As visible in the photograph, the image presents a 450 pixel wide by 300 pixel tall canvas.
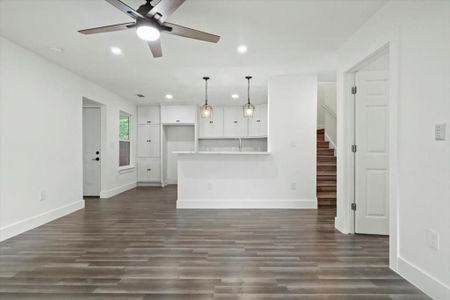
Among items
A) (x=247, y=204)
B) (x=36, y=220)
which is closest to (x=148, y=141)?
(x=247, y=204)

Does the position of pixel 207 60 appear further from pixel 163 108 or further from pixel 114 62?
pixel 163 108

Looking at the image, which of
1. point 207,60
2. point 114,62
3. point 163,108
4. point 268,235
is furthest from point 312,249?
point 163,108

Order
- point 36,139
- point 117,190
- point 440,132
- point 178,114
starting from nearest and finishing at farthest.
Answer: point 440,132
point 36,139
point 117,190
point 178,114

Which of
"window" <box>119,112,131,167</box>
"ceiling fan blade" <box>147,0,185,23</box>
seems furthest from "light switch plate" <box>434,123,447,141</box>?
"window" <box>119,112,131,167</box>

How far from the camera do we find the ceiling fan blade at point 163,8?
6.59 feet

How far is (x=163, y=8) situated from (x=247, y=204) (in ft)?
12.1

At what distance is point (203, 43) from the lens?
338cm

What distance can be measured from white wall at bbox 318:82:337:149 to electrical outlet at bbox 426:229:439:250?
5111 millimetres

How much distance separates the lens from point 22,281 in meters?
2.14

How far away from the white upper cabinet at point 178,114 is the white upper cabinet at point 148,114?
26 centimetres

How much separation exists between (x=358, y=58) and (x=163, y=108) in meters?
5.78

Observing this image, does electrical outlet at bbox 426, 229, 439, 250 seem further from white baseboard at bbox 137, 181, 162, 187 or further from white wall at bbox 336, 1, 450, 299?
white baseboard at bbox 137, 181, 162, 187

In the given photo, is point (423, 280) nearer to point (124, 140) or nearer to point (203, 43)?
point (203, 43)

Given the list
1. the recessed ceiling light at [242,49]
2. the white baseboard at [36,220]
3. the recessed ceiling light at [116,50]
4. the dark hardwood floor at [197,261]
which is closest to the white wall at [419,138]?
the dark hardwood floor at [197,261]
